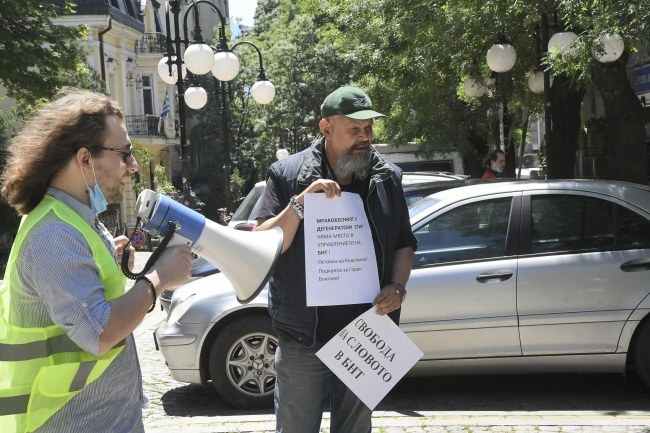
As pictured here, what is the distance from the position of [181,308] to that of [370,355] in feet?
11.9

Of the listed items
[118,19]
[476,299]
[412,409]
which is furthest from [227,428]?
[118,19]

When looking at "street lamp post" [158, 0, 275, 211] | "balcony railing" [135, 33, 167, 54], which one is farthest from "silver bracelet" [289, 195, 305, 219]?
"balcony railing" [135, 33, 167, 54]

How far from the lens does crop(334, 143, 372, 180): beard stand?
3.83 meters

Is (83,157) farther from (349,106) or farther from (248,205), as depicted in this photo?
(248,205)

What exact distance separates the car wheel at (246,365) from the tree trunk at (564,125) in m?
10.3

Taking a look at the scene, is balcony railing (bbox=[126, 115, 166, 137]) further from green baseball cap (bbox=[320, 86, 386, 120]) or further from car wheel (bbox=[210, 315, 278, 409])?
green baseball cap (bbox=[320, 86, 386, 120])

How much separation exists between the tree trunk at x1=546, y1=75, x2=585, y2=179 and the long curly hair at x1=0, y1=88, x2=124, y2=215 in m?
14.1

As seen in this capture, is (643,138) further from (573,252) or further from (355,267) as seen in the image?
(355,267)

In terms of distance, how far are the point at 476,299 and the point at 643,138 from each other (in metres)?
6.20

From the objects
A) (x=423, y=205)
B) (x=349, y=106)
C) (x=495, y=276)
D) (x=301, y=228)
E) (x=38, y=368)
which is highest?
(x=349, y=106)

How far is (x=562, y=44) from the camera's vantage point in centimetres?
1122

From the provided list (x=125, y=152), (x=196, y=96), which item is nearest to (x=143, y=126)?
(x=196, y=96)

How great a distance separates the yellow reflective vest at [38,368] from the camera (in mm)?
2650

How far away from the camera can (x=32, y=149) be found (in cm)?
277
